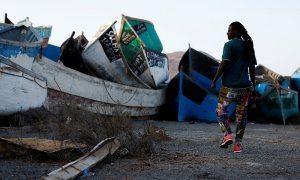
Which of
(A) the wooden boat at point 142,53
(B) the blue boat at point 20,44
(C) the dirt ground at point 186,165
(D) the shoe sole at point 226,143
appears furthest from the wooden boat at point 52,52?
(D) the shoe sole at point 226,143

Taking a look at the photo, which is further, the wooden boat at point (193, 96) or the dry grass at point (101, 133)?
the wooden boat at point (193, 96)

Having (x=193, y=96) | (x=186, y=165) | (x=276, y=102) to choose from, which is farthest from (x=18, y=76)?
(x=276, y=102)

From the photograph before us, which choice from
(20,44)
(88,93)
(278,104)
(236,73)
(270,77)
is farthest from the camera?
(270,77)

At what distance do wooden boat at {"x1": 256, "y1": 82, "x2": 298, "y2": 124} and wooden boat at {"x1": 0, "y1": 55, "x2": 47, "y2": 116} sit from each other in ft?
24.4

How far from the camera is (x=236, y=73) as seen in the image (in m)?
5.55

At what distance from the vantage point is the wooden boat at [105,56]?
38.1ft

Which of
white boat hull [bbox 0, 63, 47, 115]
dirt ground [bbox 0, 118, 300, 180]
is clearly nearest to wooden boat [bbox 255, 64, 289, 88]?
white boat hull [bbox 0, 63, 47, 115]

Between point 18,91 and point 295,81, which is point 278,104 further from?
point 18,91

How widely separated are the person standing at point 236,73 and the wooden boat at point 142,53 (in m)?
6.23

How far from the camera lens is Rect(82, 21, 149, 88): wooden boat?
11609 mm

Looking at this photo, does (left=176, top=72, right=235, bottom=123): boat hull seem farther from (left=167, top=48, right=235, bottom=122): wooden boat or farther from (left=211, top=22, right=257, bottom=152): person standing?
(left=211, top=22, right=257, bottom=152): person standing

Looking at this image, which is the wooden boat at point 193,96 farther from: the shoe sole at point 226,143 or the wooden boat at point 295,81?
the shoe sole at point 226,143

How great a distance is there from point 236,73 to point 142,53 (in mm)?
7144

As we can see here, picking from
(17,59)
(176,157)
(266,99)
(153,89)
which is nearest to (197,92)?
(153,89)
